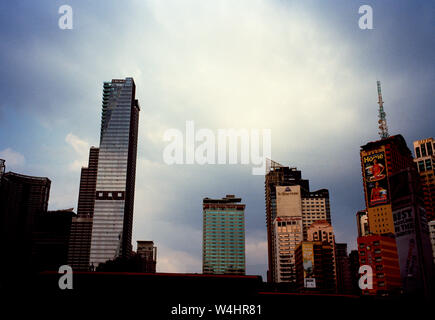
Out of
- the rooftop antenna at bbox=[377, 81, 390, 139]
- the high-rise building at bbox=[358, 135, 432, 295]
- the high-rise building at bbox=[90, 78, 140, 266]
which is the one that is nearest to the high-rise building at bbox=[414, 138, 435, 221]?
the rooftop antenna at bbox=[377, 81, 390, 139]

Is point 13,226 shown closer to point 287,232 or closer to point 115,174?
point 115,174

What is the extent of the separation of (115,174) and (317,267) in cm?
9364

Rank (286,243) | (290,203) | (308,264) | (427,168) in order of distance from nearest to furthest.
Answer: (308,264), (427,168), (286,243), (290,203)

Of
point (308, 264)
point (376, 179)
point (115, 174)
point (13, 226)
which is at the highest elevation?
point (115, 174)

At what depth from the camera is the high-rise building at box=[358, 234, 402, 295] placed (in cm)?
10525

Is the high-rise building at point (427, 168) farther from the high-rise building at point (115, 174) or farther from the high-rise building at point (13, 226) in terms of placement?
the high-rise building at point (13, 226)

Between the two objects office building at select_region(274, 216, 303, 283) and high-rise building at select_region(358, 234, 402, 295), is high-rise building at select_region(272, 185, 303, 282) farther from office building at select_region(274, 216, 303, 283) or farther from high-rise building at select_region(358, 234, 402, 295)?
high-rise building at select_region(358, 234, 402, 295)

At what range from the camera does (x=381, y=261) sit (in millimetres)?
106125

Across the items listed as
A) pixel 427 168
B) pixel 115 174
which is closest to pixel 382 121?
pixel 427 168

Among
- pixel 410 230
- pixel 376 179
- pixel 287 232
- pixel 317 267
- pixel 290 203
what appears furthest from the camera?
pixel 290 203

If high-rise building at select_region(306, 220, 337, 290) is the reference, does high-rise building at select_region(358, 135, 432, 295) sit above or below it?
below

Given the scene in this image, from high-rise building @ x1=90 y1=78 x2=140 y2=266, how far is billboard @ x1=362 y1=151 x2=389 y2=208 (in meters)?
101

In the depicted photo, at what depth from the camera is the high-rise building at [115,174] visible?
527 feet
